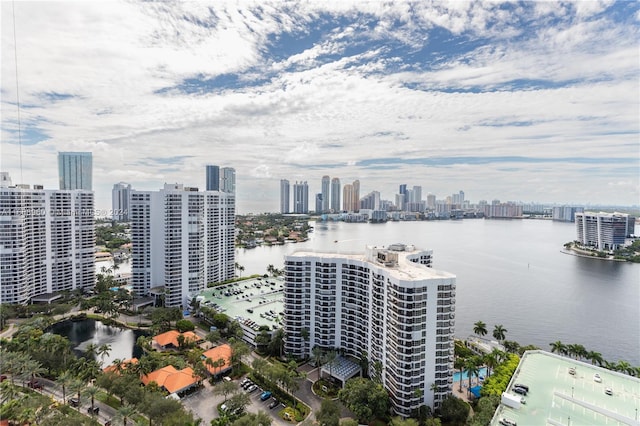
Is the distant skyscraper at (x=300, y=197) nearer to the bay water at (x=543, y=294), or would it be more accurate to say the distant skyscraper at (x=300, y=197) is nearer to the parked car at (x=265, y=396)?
the bay water at (x=543, y=294)

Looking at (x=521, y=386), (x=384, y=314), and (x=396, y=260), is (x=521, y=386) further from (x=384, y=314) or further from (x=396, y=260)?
(x=396, y=260)

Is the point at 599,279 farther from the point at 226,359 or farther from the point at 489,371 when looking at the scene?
the point at 226,359

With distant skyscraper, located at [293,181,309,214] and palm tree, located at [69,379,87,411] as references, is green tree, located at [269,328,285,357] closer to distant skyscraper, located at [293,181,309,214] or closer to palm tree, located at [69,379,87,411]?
palm tree, located at [69,379,87,411]

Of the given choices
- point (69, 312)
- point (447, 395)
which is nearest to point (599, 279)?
point (447, 395)

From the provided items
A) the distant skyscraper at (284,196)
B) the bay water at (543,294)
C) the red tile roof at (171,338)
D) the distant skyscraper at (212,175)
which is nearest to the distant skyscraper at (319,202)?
the distant skyscraper at (284,196)

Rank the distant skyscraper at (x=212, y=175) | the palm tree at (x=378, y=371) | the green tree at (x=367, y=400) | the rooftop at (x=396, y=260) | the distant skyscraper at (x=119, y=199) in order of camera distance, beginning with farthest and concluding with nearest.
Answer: the distant skyscraper at (x=212, y=175), the distant skyscraper at (x=119, y=199), the palm tree at (x=378, y=371), the rooftop at (x=396, y=260), the green tree at (x=367, y=400)

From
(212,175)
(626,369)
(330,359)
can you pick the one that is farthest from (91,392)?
(212,175)
